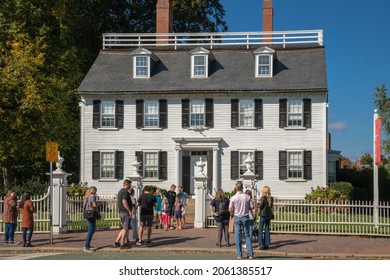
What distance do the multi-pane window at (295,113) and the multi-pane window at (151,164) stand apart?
7.51 metres

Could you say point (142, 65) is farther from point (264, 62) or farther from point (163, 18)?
point (264, 62)

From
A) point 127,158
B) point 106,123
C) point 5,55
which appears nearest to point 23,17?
point 5,55

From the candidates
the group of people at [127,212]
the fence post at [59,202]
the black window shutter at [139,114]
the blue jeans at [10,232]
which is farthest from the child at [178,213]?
the black window shutter at [139,114]

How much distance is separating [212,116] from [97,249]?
1755cm

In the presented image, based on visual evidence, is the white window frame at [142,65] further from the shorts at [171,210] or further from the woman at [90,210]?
the woman at [90,210]

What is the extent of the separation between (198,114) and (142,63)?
4.59m

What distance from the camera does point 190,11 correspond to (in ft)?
153

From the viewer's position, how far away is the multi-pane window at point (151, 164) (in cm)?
3400

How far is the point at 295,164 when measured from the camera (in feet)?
109

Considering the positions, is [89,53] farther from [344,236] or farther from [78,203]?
[344,236]

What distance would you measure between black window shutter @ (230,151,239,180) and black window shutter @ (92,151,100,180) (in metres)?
7.32

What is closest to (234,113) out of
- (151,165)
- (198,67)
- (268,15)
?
(198,67)

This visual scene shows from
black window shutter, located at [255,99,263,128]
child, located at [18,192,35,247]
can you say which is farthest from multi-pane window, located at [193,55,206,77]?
child, located at [18,192,35,247]

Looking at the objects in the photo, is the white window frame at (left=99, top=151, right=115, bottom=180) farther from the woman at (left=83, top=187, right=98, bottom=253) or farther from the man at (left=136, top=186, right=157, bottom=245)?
the woman at (left=83, top=187, right=98, bottom=253)
